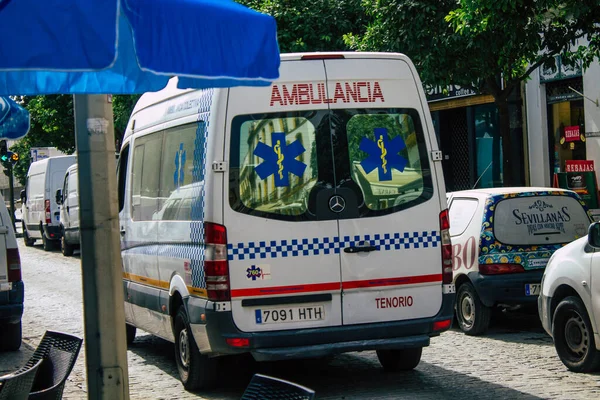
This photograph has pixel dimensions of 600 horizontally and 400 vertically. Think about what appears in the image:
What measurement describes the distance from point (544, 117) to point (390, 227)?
13637 millimetres

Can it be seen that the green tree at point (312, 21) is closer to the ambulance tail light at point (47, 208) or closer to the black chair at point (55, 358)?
the ambulance tail light at point (47, 208)

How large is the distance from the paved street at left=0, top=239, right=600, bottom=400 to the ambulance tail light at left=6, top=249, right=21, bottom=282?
32.4 inches

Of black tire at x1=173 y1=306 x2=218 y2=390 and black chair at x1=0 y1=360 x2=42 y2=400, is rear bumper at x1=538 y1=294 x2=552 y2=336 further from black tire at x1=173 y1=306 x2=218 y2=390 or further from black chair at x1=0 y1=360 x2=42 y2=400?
black chair at x1=0 y1=360 x2=42 y2=400

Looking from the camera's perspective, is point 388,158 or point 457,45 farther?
point 457,45

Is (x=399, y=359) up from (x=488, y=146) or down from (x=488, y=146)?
down

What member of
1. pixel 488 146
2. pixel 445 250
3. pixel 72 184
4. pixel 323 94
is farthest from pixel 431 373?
pixel 72 184

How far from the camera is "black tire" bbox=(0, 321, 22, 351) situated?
10.9 m

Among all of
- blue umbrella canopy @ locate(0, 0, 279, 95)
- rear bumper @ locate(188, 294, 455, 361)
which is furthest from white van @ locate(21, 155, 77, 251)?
blue umbrella canopy @ locate(0, 0, 279, 95)

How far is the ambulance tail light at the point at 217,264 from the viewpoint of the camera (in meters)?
7.34

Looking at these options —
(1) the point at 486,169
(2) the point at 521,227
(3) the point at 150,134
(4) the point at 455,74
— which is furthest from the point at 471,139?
(3) the point at 150,134

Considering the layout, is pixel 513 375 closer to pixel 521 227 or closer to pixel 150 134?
pixel 521 227

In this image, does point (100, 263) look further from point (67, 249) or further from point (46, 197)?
point (46, 197)

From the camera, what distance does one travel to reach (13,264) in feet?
35.0

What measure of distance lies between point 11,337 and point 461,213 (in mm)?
5038
